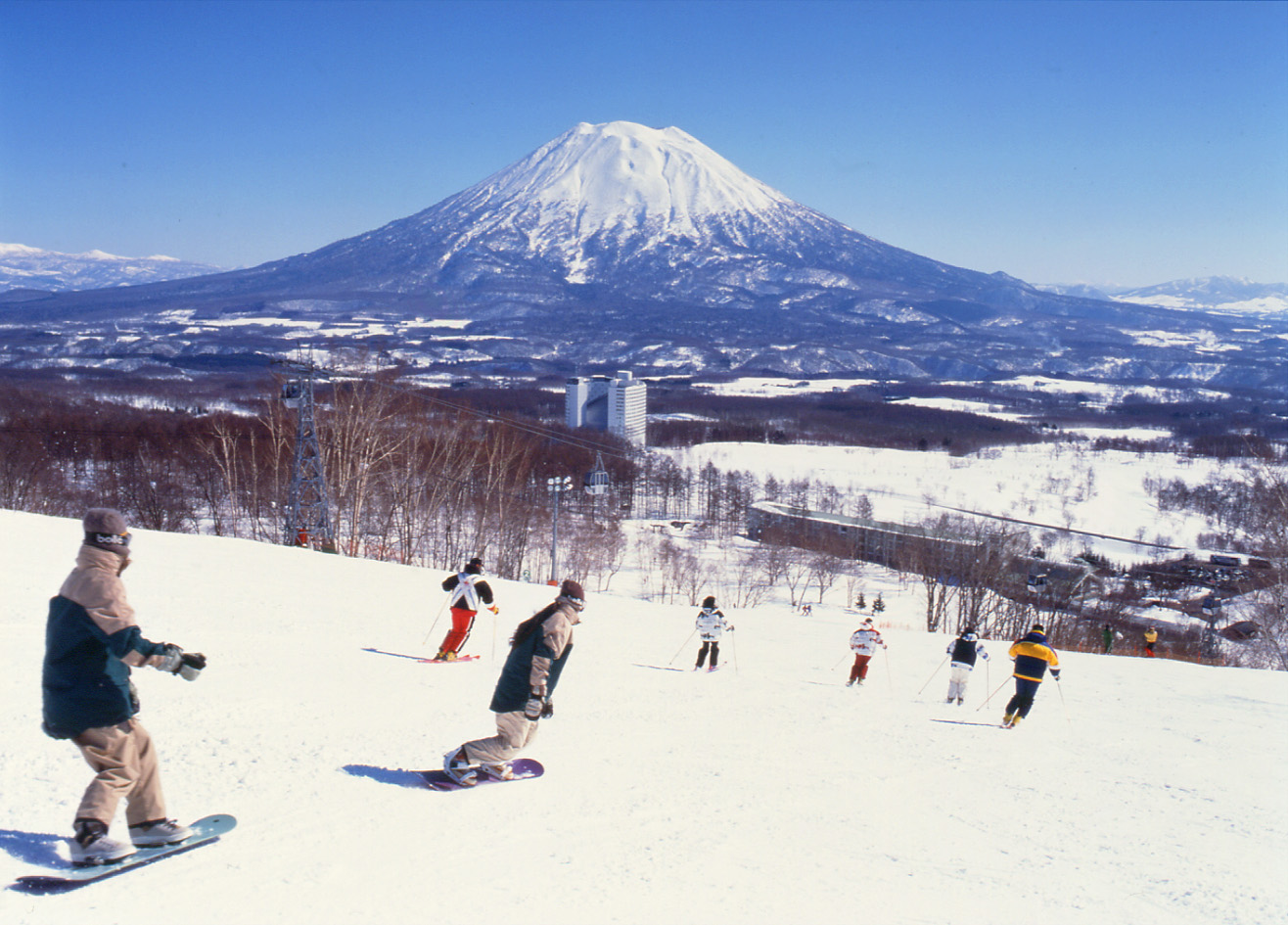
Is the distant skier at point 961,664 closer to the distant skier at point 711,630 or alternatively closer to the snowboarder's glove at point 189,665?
the distant skier at point 711,630

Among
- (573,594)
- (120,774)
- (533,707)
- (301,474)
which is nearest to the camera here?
(120,774)

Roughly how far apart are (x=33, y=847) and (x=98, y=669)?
2.98 feet

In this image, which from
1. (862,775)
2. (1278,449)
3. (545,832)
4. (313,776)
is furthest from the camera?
(1278,449)

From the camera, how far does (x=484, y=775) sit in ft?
16.4

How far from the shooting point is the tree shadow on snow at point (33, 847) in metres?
3.57

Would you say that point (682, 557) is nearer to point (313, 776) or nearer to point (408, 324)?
point (313, 776)

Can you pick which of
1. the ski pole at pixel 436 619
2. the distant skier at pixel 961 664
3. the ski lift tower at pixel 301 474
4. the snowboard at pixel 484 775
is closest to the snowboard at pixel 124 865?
the snowboard at pixel 484 775

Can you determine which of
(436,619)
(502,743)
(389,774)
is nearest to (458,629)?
(436,619)

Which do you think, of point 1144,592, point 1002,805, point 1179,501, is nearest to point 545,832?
point 1002,805

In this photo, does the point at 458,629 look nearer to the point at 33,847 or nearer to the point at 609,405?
the point at 33,847

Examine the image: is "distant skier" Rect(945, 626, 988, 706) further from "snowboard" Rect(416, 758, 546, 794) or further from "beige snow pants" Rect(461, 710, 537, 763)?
"beige snow pants" Rect(461, 710, 537, 763)

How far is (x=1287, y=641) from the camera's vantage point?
83.5 feet

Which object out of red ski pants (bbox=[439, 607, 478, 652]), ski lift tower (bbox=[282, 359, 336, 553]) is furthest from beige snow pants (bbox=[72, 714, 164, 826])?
ski lift tower (bbox=[282, 359, 336, 553])

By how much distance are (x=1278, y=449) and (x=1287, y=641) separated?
8394cm
